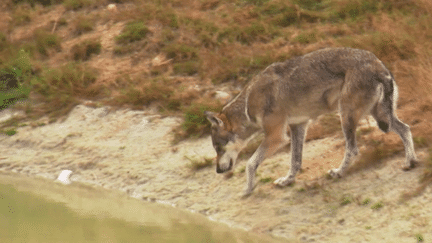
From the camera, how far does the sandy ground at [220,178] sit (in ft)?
27.7

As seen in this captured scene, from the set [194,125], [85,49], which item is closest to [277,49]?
[194,125]

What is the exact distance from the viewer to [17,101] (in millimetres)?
14000

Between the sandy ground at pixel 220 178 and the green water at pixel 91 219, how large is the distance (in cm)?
27

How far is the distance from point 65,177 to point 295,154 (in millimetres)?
3644

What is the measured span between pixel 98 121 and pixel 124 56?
253cm

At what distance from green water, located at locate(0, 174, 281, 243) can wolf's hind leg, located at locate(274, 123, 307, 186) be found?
105 cm

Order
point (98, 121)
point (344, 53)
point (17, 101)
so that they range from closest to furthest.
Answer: point (344, 53) → point (98, 121) → point (17, 101)

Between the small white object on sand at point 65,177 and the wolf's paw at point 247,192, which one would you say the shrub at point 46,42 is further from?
the wolf's paw at point 247,192

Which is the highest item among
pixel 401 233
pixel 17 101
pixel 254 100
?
pixel 254 100

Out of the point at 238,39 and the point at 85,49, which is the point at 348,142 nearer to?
the point at 238,39

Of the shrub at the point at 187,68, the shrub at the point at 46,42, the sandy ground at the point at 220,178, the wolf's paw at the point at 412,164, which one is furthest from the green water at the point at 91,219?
the shrub at the point at 46,42

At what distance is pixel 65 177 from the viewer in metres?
11.5

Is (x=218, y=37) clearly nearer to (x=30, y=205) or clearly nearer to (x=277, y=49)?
(x=277, y=49)

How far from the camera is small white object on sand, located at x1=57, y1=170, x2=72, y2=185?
37.3ft
